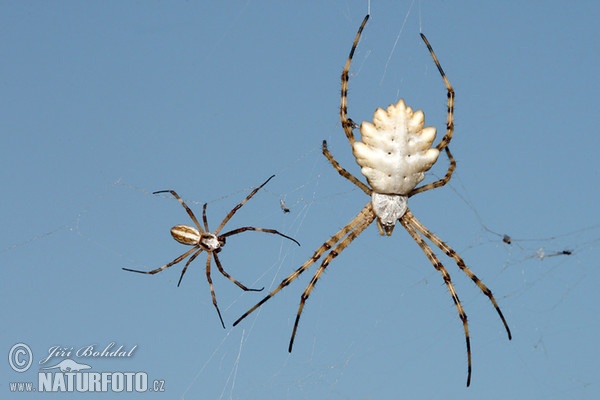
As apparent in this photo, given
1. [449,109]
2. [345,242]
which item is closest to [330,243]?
[345,242]

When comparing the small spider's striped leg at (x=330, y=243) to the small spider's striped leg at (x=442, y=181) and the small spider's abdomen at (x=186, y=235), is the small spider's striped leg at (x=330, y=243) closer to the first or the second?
the small spider's striped leg at (x=442, y=181)

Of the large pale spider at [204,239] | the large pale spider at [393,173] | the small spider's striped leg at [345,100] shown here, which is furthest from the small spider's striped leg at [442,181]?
the large pale spider at [204,239]

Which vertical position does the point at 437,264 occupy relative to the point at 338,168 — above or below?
below

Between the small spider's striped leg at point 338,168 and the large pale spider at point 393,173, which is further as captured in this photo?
the small spider's striped leg at point 338,168

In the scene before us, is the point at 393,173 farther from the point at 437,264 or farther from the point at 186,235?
the point at 186,235

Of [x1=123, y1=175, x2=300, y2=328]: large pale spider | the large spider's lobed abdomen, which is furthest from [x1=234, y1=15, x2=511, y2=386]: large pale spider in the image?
[x1=123, y1=175, x2=300, y2=328]: large pale spider

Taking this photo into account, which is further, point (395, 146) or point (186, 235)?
point (186, 235)

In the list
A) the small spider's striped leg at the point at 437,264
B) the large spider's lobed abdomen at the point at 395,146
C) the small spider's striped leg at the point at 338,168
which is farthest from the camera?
the small spider's striped leg at the point at 437,264

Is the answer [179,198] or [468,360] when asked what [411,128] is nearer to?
[468,360]
